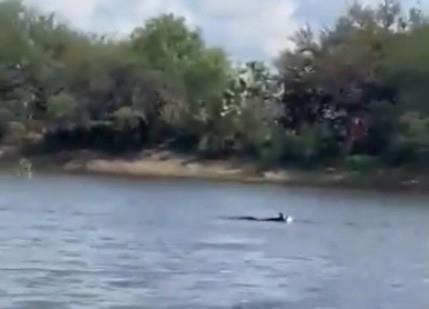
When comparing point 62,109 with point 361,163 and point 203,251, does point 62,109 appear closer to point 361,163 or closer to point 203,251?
point 361,163

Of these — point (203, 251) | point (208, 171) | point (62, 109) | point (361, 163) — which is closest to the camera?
point (203, 251)

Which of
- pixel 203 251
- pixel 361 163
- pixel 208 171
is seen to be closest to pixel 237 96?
pixel 208 171

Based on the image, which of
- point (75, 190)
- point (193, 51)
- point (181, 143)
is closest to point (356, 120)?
point (181, 143)

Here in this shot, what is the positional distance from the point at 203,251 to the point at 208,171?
185ft

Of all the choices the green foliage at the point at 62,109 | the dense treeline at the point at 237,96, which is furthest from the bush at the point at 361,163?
the green foliage at the point at 62,109

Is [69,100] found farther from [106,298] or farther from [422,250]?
[106,298]

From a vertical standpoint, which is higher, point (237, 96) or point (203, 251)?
point (237, 96)

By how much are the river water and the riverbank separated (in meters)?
18.9

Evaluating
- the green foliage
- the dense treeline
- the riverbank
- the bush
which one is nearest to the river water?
the riverbank

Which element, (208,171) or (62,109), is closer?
(208,171)

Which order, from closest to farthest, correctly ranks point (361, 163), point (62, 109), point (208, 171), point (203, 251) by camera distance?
point (203, 251) → point (361, 163) → point (208, 171) → point (62, 109)

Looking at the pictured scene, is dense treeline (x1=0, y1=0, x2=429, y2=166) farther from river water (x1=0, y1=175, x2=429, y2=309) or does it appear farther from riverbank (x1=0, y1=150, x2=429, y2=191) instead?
river water (x1=0, y1=175, x2=429, y2=309)

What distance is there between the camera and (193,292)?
4069 centimetres

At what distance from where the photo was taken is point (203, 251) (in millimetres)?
51531
